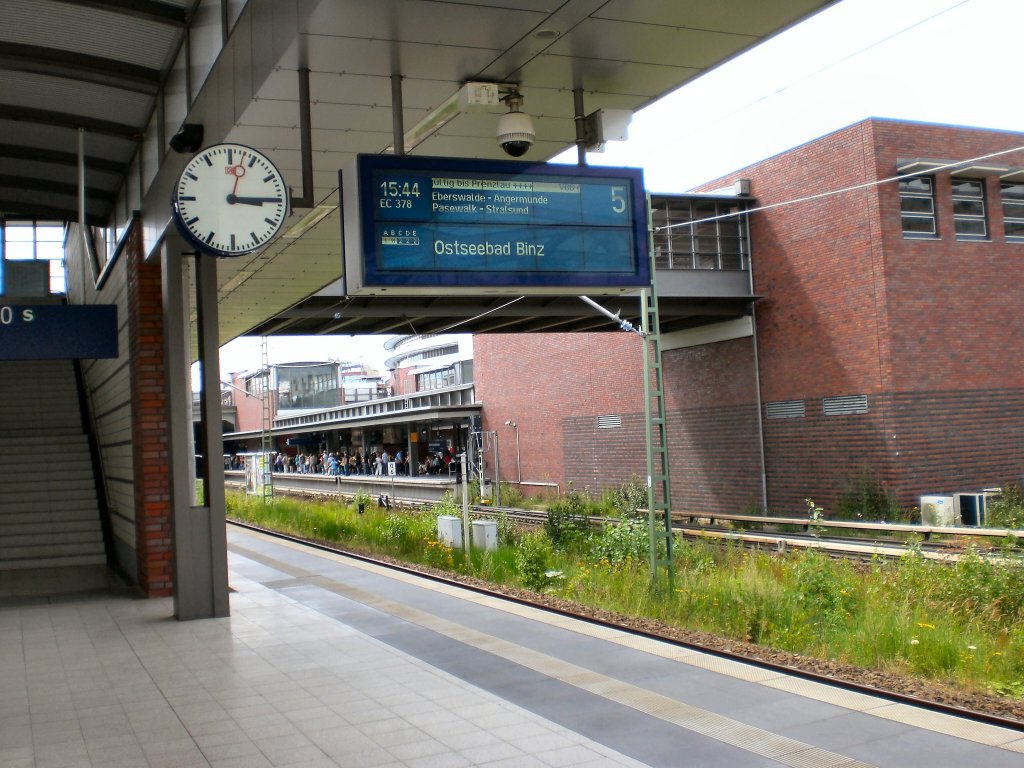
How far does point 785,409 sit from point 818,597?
15.6m

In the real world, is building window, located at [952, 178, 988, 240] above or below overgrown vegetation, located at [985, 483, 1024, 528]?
above

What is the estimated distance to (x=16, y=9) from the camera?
884cm

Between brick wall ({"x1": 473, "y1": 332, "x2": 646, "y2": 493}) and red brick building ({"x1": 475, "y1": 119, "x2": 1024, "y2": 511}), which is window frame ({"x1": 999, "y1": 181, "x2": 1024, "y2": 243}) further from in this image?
brick wall ({"x1": 473, "y1": 332, "x2": 646, "y2": 493})

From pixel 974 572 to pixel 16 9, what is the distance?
11.6m

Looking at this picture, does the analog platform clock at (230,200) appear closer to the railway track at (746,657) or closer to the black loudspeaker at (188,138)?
the black loudspeaker at (188,138)

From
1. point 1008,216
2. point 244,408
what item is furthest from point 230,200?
point 244,408

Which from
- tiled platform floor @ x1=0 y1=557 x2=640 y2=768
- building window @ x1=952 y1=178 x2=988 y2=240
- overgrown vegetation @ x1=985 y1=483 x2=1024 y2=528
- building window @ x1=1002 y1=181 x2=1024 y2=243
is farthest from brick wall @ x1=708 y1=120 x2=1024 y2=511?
tiled platform floor @ x1=0 y1=557 x2=640 y2=768

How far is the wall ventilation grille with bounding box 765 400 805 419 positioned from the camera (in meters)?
25.8

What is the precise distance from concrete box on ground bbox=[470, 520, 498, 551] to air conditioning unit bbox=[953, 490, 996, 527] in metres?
11.0

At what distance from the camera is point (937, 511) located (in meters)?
22.2

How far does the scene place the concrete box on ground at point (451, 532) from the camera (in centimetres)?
1928

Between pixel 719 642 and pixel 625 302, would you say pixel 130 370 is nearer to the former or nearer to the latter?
pixel 719 642

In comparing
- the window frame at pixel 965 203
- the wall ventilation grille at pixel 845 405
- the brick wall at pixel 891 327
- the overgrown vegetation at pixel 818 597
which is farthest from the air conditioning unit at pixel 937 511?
the window frame at pixel 965 203

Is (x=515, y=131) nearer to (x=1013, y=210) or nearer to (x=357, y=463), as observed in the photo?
(x=1013, y=210)
